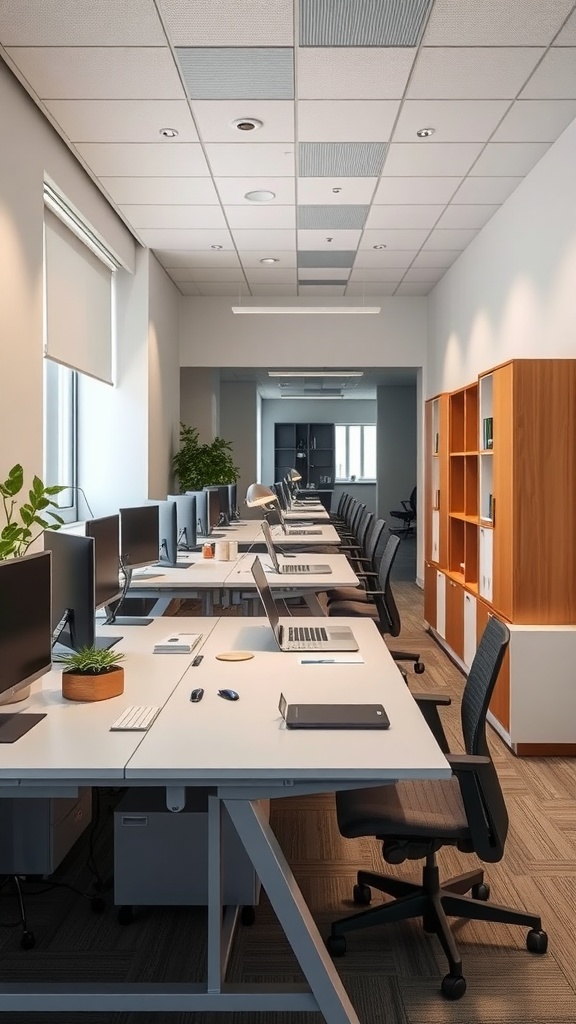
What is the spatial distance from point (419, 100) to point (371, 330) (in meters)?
5.03

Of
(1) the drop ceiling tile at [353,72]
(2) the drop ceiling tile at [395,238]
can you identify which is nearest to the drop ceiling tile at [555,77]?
(1) the drop ceiling tile at [353,72]

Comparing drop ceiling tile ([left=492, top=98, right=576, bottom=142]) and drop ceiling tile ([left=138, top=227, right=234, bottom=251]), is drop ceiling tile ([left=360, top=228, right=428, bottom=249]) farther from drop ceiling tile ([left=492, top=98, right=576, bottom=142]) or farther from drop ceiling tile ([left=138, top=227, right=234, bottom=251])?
drop ceiling tile ([left=492, top=98, right=576, bottom=142])

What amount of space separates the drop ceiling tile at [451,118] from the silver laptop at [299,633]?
8.82 ft

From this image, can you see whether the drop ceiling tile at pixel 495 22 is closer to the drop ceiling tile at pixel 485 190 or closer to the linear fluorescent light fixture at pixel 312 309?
the drop ceiling tile at pixel 485 190

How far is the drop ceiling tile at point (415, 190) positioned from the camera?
5406 mm

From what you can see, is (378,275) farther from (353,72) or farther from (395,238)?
(353,72)

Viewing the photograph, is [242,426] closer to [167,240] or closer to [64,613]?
[167,240]

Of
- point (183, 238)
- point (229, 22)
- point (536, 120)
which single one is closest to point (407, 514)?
point (183, 238)

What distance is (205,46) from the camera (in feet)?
12.0

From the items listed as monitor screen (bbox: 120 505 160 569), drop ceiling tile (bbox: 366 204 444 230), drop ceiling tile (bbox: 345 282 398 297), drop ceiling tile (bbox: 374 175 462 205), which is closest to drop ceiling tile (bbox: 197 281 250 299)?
drop ceiling tile (bbox: 345 282 398 297)

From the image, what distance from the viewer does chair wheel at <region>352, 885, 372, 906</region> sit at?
2604 mm

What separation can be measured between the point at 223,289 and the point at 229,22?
17.6 ft

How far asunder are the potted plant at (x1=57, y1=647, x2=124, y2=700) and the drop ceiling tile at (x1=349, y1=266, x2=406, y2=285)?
6290 millimetres

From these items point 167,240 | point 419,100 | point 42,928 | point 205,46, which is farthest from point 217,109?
point 42,928
